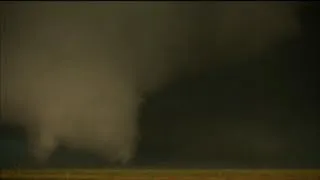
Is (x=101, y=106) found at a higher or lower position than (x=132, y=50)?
lower

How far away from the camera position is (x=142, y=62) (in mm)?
1523

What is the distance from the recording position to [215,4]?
1.50 meters

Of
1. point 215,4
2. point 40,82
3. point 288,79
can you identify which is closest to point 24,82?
point 40,82

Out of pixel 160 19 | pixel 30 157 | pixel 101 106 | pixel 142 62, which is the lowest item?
pixel 30 157

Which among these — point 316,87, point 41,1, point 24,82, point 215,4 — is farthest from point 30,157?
point 316,87

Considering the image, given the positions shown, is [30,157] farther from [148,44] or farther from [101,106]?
[148,44]

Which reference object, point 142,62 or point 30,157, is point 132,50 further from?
point 30,157

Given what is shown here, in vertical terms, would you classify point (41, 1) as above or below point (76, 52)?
above

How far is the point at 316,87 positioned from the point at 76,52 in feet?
2.36

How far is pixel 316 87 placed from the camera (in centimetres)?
152

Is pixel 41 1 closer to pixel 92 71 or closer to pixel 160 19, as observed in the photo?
pixel 92 71

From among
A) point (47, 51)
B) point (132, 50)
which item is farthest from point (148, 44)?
point (47, 51)

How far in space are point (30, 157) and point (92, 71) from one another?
0.31 metres

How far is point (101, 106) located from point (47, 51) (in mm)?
231
